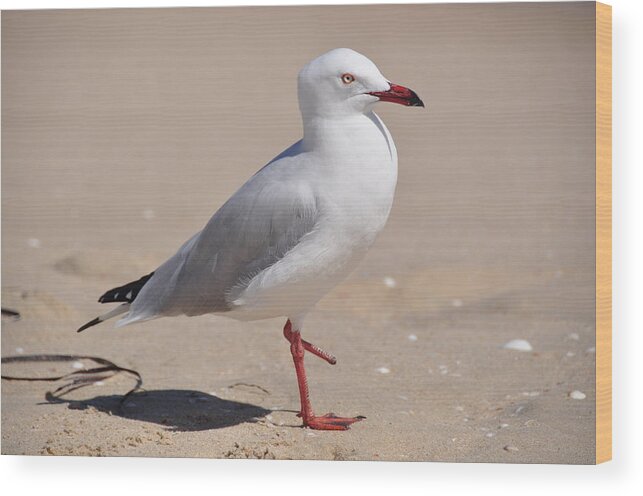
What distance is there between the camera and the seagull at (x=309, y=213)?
17.7 feet

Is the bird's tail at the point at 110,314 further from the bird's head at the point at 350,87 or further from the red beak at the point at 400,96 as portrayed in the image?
the red beak at the point at 400,96

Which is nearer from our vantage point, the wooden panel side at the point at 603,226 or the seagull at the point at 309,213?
the seagull at the point at 309,213

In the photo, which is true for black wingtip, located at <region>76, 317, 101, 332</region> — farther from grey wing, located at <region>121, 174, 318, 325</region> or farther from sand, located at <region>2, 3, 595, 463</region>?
grey wing, located at <region>121, 174, 318, 325</region>

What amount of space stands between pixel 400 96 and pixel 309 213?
63 cm

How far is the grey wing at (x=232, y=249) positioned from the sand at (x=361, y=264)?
0.17 metres

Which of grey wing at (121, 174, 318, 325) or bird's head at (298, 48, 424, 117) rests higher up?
bird's head at (298, 48, 424, 117)

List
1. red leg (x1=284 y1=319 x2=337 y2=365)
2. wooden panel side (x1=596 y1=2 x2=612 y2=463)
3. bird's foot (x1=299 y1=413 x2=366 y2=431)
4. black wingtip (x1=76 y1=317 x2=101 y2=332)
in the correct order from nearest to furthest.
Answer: wooden panel side (x1=596 y1=2 x2=612 y2=463), bird's foot (x1=299 y1=413 x2=366 y2=431), red leg (x1=284 y1=319 x2=337 y2=365), black wingtip (x1=76 y1=317 x2=101 y2=332)

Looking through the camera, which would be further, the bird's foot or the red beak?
the bird's foot

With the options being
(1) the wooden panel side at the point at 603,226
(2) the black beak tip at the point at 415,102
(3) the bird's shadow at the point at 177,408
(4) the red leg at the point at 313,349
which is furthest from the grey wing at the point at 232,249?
(1) the wooden panel side at the point at 603,226

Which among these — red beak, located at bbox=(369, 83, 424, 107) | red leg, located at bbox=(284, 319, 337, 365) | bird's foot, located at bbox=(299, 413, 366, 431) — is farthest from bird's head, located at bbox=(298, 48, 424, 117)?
bird's foot, located at bbox=(299, 413, 366, 431)

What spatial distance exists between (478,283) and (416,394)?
22.7 inches

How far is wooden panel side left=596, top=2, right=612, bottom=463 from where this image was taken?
18.2ft

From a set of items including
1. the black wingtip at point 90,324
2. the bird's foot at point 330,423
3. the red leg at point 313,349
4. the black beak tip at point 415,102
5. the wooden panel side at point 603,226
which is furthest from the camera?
the black wingtip at point 90,324

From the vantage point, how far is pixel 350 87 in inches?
215
